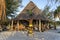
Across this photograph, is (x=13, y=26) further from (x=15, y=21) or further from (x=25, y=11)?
(x=25, y=11)

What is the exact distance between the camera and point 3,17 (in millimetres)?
5574

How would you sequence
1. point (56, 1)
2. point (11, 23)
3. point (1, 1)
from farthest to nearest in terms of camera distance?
point (11, 23), point (1, 1), point (56, 1)

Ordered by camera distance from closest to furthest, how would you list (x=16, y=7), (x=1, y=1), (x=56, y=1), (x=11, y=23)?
(x=56, y=1)
(x=1, y=1)
(x=11, y=23)
(x=16, y=7)

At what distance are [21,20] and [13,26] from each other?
5.35 feet

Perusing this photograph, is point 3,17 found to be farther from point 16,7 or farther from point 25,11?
point 16,7

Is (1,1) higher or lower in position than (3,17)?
higher

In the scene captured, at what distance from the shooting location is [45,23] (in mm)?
29547

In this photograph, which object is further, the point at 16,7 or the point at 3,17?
the point at 16,7

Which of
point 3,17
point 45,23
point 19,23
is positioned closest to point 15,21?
point 19,23

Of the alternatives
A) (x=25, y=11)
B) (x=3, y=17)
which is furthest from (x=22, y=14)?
(x=3, y=17)

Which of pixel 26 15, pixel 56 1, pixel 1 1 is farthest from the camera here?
pixel 26 15

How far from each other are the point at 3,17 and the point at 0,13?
186mm

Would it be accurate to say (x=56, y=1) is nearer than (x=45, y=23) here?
Yes

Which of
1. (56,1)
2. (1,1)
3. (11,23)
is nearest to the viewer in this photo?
(56,1)
